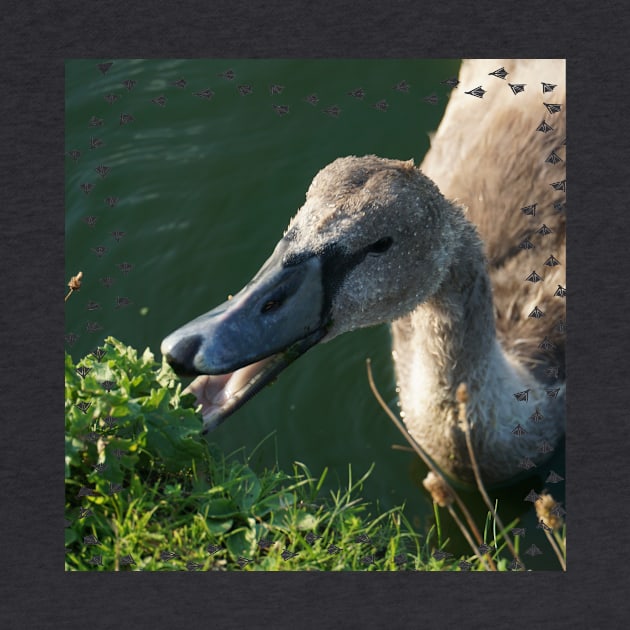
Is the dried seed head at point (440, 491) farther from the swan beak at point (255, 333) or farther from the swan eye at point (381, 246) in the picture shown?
the swan eye at point (381, 246)

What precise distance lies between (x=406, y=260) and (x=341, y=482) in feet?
3.47

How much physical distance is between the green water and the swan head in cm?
62

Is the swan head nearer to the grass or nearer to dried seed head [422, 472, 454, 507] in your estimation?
the grass

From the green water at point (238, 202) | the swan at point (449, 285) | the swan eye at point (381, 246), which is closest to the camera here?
the swan at point (449, 285)

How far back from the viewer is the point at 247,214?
5008 millimetres

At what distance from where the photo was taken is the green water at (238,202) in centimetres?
420

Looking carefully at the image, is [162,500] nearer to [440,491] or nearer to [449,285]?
[440,491]

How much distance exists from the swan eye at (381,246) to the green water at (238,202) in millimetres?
734

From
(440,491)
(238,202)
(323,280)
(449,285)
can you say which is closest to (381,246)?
(323,280)

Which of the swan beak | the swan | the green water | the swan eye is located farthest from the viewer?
the green water

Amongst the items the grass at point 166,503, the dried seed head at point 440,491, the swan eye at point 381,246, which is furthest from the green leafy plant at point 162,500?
the swan eye at point 381,246

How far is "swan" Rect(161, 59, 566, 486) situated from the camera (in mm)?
3387

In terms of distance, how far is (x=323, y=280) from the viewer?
3.42 meters

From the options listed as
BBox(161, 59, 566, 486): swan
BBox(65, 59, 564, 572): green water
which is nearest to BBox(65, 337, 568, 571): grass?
BBox(161, 59, 566, 486): swan
